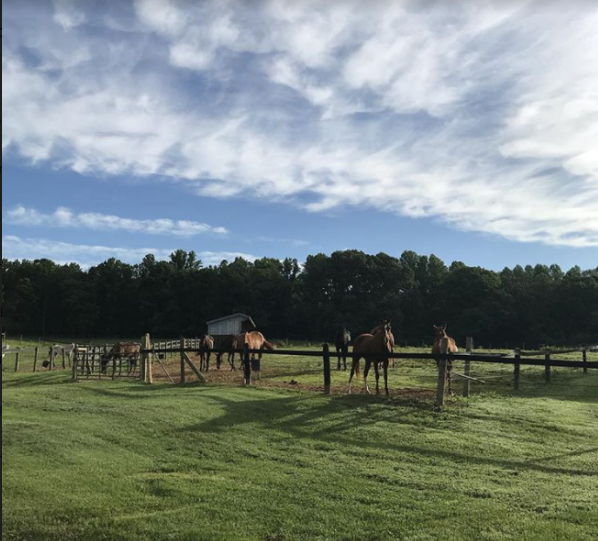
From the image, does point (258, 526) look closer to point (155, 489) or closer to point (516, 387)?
point (155, 489)

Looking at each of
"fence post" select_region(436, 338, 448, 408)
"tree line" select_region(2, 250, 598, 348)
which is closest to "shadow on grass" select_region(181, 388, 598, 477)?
"fence post" select_region(436, 338, 448, 408)

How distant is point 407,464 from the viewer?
7113 mm

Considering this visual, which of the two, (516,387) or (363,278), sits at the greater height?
(363,278)

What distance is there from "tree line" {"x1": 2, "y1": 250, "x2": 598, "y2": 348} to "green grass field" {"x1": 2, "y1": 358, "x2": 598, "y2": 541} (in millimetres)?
57823

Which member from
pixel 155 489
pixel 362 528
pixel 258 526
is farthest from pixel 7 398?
pixel 362 528

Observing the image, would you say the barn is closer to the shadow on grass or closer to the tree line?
the tree line

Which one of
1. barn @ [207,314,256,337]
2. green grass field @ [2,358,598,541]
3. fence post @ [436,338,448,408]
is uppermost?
barn @ [207,314,256,337]

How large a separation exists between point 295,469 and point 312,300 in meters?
67.0

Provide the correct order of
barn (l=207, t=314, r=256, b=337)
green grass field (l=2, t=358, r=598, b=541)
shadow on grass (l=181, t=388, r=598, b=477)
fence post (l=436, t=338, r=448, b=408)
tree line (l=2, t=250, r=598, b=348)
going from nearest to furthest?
green grass field (l=2, t=358, r=598, b=541)
shadow on grass (l=181, t=388, r=598, b=477)
fence post (l=436, t=338, r=448, b=408)
barn (l=207, t=314, r=256, b=337)
tree line (l=2, t=250, r=598, b=348)

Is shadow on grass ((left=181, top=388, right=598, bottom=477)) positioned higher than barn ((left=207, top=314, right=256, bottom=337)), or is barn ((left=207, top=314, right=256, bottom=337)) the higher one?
barn ((left=207, top=314, right=256, bottom=337))

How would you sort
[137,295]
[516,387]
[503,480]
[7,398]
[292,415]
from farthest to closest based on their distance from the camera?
[137,295], [516,387], [7,398], [292,415], [503,480]

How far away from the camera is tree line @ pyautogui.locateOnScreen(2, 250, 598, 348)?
67.6m

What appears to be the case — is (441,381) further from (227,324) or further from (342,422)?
(227,324)

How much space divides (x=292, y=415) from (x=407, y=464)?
3367 mm
